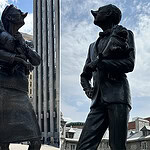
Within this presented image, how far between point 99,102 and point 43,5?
73.1 metres

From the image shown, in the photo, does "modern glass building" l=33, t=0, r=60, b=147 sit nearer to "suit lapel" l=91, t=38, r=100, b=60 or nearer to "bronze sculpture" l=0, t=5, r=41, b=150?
"bronze sculpture" l=0, t=5, r=41, b=150

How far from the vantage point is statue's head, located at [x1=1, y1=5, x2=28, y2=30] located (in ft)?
18.6

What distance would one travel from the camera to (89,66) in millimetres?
4926

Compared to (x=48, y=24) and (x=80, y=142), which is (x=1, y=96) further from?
(x=48, y=24)

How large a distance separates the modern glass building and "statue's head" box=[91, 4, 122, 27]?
Result: 60.1 m

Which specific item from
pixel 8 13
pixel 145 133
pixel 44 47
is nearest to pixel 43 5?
pixel 44 47

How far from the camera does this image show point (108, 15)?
497 centimetres

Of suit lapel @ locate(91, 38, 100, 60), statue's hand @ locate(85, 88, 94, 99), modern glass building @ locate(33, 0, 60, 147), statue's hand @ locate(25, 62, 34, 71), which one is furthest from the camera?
modern glass building @ locate(33, 0, 60, 147)

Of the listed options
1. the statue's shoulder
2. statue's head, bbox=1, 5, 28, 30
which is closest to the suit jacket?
the statue's shoulder

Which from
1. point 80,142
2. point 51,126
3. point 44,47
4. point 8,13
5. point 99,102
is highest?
point 44,47

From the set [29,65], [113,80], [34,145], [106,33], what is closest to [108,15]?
[106,33]

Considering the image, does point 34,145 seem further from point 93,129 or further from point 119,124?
point 119,124

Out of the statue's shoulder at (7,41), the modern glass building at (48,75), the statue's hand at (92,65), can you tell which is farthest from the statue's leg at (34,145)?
the modern glass building at (48,75)

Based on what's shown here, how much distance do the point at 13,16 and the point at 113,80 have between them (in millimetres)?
2247
